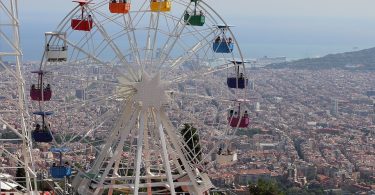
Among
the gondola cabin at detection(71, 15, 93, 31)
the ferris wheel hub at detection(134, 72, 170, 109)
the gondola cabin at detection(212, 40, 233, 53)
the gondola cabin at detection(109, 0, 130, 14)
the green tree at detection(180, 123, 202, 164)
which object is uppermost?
the gondola cabin at detection(109, 0, 130, 14)

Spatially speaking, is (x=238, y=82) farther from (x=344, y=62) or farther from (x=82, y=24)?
(x=344, y=62)

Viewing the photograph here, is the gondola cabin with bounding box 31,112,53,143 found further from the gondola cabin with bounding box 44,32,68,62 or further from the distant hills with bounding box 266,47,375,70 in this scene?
the distant hills with bounding box 266,47,375,70

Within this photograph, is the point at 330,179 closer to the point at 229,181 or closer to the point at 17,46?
the point at 229,181

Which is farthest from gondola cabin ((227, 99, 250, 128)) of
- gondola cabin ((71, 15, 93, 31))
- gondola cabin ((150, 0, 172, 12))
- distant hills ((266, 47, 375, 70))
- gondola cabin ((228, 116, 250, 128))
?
distant hills ((266, 47, 375, 70))

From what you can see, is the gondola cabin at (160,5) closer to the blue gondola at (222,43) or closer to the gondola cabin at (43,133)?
the blue gondola at (222,43)

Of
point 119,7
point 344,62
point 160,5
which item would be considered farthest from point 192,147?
Result: point 344,62
